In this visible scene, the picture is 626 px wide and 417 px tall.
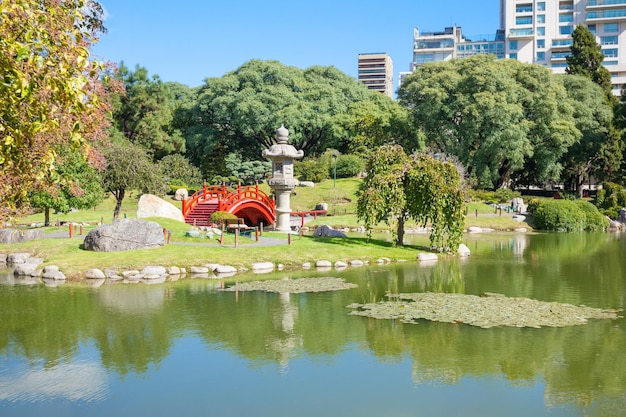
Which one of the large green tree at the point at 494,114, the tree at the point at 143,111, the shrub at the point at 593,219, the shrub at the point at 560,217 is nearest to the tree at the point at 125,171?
the tree at the point at 143,111

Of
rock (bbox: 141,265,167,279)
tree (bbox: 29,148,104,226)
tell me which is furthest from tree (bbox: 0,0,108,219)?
tree (bbox: 29,148,104,226)

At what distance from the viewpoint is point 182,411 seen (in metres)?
10.9

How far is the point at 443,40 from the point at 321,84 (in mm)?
90117

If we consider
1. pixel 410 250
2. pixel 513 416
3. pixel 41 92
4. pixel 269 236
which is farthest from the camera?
pixel 269 236

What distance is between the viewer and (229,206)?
1388 inches

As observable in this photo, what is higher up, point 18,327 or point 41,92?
point 41,92

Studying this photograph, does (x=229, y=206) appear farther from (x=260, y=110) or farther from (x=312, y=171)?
(x=260, y=110)

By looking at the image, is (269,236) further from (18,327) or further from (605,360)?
(605,360)

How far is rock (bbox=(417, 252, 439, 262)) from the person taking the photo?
29328 millimetres

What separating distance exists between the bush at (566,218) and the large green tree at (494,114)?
7.89 metres

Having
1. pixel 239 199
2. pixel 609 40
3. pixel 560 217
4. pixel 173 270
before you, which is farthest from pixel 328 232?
pixel 609 40

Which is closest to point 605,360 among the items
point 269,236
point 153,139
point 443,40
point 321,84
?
point 269,236

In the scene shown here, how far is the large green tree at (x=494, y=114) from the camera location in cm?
5603

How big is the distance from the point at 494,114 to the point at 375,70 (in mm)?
147711
